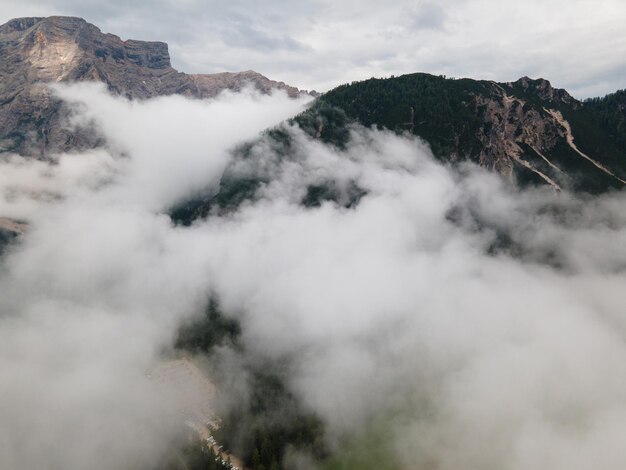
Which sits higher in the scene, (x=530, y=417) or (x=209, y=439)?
(x=530, y=417)

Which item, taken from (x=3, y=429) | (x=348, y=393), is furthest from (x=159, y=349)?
(x=348, y=393)

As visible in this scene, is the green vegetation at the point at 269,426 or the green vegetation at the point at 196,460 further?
the green vegetation at the point at 269,426

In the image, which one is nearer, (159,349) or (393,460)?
(393,460)

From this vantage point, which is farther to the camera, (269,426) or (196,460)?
(269,426)

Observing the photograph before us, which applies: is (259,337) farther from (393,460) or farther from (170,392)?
(393,460)

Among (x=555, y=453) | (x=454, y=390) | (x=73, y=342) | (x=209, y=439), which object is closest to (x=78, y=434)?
(x=209, y=439)

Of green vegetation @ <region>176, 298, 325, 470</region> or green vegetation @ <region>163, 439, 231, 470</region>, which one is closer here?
green vegetation @ <region>163, 439, 231, 470</region>

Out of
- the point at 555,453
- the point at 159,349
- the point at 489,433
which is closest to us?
the point at 555,453

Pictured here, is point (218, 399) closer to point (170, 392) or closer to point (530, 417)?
point (170, 392)

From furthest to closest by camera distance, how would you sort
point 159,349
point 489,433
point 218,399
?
point 159,349 → point 218,399 → point 489,433
